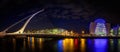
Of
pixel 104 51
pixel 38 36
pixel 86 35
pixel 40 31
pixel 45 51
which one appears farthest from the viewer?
pixel 40 31

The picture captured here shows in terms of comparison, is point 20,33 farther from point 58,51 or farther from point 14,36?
point 58,51

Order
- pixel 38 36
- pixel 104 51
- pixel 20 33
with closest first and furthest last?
1. pixel 104 51
2. pixel 20 33
3. pixel 38 36

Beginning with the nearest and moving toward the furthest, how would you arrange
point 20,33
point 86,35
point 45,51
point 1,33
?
point 45,51, point 1,33, point 20,33, point 86,35

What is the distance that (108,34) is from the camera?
100 m

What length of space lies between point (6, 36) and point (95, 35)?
136 ft

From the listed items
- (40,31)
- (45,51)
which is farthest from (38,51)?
(40,31)

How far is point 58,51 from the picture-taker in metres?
37.7

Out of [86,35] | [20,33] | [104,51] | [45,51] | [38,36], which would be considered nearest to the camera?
[45,51]

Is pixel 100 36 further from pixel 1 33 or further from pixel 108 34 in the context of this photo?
pixel 1 33

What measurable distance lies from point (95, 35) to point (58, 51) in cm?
6022

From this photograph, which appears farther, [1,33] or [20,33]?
[20,33]

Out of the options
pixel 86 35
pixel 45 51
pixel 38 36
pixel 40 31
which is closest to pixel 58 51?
pixel 45 51

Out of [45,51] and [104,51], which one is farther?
[104,51]

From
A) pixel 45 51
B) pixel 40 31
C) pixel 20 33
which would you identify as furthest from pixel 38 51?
pixel 40 31
